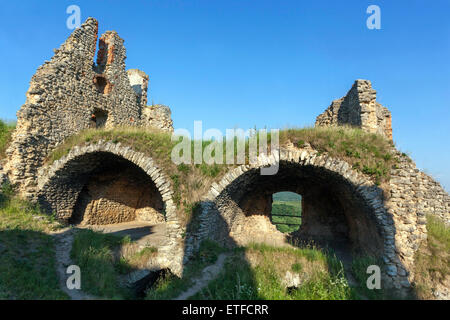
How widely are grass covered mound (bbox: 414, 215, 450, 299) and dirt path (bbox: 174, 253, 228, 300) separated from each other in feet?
15.9

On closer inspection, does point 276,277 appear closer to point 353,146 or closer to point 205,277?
point 205,277

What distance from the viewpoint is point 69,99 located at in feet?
32.9

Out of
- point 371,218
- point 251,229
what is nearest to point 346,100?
point 371,218

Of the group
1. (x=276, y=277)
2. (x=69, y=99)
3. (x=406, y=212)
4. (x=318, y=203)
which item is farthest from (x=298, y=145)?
(x=69, y=99)

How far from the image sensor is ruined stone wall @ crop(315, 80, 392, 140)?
937 cm

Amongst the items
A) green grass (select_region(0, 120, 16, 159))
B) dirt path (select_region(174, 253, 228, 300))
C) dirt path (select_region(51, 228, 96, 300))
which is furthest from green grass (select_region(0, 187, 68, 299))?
dirt path (select_region(174, 253, 228, 300))

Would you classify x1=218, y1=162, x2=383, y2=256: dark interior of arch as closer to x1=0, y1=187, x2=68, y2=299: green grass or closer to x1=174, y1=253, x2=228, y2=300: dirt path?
x1=174, y1=253, x2=228, y2=300: dirt path

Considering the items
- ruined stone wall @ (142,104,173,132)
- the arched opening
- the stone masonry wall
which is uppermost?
the arched opening

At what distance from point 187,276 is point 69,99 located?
345 inches

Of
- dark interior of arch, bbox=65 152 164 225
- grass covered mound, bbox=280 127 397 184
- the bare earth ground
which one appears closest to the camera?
the bare earth ground

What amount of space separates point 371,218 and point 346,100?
6524 millimetres

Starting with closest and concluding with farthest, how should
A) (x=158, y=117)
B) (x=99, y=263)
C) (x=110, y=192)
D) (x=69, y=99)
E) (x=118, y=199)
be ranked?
(x=99, y=263) → (x=69, y=99) → (x=110, y=192) → (x=118, y=199) → (x=158, y=117)
